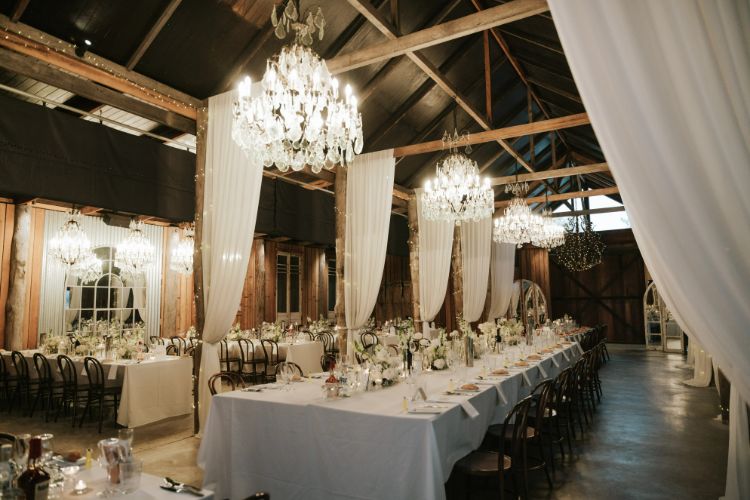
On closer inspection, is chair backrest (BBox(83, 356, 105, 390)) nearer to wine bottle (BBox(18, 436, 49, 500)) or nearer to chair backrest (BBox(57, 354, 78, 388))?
chair backrest (BBox(57, 354, 78, 388))

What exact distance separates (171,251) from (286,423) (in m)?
8.83

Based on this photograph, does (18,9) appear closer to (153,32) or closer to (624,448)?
(153,32)

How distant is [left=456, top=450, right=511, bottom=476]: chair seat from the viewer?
10.8 ft

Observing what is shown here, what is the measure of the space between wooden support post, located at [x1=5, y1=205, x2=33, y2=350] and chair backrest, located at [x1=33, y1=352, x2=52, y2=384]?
152cm

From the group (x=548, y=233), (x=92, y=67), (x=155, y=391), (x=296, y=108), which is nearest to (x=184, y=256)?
(x=155, y=391)

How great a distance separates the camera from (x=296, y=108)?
3.47m

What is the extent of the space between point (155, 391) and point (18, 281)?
4.02 metres

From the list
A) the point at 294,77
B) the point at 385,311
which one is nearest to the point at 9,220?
the point at 294,77

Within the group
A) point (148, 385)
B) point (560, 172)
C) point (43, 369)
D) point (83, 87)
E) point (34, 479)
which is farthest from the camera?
point (560, 172)

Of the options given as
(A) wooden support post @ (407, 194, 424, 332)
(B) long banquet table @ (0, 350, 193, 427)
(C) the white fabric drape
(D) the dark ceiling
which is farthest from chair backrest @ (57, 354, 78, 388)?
(C) the white fabric drape

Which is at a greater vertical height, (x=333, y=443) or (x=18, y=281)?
(x=18, y=281)

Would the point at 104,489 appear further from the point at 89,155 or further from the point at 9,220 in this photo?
the point at 9,220

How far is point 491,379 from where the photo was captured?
15.2 feet

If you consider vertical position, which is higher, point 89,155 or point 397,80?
point 397,80
